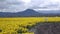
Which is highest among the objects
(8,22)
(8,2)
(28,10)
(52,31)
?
(8,2)

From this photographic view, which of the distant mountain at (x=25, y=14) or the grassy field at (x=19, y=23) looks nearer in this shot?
the grassy field at (x=19, y=23)

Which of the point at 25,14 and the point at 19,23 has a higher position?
the point at 25,14

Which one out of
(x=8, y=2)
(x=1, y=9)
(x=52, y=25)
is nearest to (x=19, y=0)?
(x=8, y=2)

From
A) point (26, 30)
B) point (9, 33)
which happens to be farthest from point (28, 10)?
point (9, 33)

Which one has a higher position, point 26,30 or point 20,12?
point 20,12

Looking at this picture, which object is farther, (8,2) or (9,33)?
(8,2)

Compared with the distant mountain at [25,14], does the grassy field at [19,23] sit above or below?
below

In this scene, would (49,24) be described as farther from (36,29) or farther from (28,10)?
(28,10)
